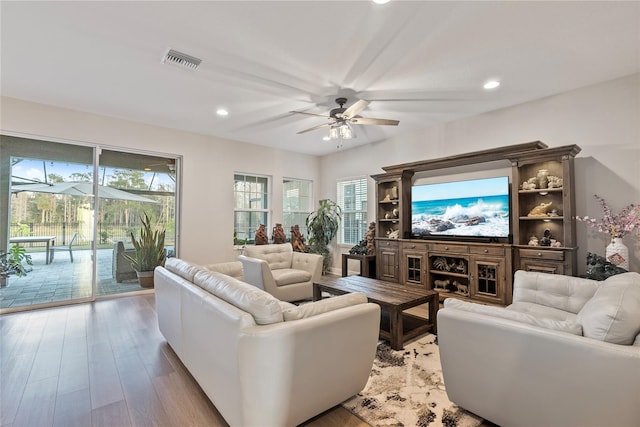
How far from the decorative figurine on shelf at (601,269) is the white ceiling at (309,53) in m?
2.06

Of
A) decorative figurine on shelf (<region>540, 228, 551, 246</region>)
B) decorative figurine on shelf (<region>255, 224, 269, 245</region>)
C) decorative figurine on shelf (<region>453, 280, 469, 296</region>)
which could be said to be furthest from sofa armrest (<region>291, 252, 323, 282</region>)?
decorative figurine on shelf (<region>540, 228, 551, 246</region>)

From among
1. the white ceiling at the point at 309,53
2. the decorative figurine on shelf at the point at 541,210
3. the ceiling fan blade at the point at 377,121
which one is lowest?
the decorative figurine on shelf at the point at 541,210

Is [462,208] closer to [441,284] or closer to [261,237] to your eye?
[441,284]

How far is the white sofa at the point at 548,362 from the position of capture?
1.31 meters

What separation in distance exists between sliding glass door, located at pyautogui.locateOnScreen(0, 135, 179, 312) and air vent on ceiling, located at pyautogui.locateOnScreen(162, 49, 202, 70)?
2.57 m

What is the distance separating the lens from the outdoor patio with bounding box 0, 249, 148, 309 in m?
3.95

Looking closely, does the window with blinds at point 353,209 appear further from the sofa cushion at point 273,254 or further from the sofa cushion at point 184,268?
the sofa cushion at point 184,268

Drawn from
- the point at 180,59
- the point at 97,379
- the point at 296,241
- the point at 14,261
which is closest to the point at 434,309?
the point at 97,379

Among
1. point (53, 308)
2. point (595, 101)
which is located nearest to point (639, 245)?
point (595, 101)

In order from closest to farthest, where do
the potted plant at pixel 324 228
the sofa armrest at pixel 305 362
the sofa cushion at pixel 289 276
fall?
the sofa armrest at pixel 305 362 < the sofa cushion at pixel 289 276 < the potted plant at pixel 324 228

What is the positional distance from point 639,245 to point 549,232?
0.79 metres

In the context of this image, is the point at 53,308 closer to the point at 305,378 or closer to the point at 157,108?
the point at 157,108

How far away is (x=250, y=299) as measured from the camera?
5.26 ft

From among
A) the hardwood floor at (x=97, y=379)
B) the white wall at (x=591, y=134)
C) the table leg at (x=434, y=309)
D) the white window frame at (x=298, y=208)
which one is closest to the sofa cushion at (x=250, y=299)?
the hardwood floor at (x=97, y=379)
